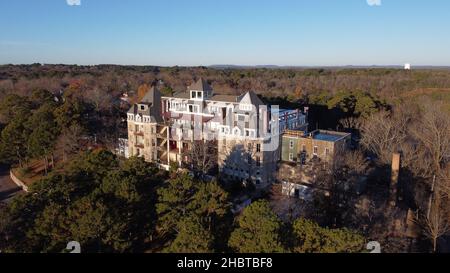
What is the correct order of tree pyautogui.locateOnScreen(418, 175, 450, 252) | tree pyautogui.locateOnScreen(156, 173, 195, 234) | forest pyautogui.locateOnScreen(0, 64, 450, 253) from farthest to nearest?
tree pyautogui.locateOnScreen(418, 175, 450, 252)
tree pyautogui.locateOnScreen(156, 173, 195, 234)
forest pyautogui.locateOnScreen(0, 64, 450, 253)

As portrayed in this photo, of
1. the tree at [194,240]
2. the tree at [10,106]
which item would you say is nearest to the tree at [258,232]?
the tree at [194,240]

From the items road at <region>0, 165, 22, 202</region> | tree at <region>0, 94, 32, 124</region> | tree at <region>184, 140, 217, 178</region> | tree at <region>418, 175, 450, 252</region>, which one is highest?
tree at <region>0, 94, 32, 124</region>

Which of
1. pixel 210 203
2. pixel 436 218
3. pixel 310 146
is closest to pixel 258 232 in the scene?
pixel 210 203

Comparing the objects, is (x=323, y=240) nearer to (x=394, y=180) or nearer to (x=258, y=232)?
(x=258, y=232)

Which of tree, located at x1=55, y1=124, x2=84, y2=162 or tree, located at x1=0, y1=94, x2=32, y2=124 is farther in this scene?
tree, located at x1=0, y1=94, x2=32, y2=124

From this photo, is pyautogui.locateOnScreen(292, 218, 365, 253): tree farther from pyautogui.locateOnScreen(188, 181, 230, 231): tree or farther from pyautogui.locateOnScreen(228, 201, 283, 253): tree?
pyautogui.locateOnScreen(188, 181, 230, 231): tree

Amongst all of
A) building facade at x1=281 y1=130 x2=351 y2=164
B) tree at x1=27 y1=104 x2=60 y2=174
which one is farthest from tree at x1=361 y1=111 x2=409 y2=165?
tree at x1=27 y1=104 x2=60 y2=174
